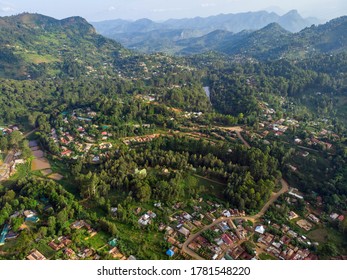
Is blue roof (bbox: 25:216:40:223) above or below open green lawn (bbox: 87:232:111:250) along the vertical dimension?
above

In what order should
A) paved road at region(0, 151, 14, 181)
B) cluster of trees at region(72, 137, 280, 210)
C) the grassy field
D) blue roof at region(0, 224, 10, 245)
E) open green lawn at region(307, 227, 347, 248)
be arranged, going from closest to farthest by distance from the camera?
blue roof at region(0, 224, 10, 245), open green lawn at region(307, 227, 347, 248), cluster of trees at region(72, 137, 280, 210), paved road at region(0, 151, 14, 181), the grassy field

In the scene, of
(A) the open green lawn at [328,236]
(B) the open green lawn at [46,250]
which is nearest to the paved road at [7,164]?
(B) the open green lawn at [46,250]

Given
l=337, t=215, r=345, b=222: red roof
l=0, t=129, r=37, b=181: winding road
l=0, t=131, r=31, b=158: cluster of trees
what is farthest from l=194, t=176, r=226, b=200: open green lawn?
l=0, t=131, r=31, b=158: cluster of trees

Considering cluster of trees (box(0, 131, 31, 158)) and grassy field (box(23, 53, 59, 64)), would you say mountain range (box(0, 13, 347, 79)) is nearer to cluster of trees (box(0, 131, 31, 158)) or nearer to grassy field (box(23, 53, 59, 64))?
grassy field (box(23, 53, 59, 64))

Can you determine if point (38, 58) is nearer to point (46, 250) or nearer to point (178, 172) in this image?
point (178, 172)

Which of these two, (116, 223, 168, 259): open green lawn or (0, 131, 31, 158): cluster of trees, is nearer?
(116, 223, 168, 259): open green lawn

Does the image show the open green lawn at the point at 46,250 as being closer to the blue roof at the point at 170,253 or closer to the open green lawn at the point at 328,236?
the blue roof at the point at 170,253

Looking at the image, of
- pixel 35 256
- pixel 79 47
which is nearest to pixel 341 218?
pixel 35 256

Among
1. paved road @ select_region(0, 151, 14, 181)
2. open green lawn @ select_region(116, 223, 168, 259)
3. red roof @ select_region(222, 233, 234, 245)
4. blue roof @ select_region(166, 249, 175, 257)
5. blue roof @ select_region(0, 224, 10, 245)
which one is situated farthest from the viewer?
paved road @ select_region(0, 151, 14, 181)

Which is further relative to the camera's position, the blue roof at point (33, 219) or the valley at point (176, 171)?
the blue roof at point (33, 219)

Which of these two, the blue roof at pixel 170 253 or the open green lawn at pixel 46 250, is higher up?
the open green lawn at pixel 46 250

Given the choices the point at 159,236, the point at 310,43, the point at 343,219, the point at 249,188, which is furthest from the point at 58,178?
the point at 310,43
